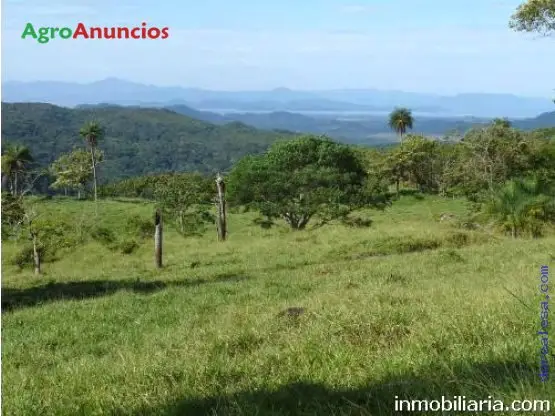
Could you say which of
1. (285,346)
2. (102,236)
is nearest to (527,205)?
(285,346)

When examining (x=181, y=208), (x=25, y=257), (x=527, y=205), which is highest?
(x=527, y=205)

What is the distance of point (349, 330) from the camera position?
668cm

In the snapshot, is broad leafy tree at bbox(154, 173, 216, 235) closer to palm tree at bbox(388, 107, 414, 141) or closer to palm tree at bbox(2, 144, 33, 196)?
palm tree at bbox(2, 144, 33, 196)

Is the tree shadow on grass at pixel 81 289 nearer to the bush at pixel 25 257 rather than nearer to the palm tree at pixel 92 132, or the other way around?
the bush at pixel 25 257

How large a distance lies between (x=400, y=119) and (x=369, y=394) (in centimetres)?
9420

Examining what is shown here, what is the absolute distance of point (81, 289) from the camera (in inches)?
732

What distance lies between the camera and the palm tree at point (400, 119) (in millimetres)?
95125

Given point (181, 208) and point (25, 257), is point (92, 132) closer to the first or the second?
point (181, 208)

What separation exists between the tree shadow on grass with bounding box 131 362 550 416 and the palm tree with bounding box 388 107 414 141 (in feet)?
306

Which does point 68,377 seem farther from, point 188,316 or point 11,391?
point 188,316

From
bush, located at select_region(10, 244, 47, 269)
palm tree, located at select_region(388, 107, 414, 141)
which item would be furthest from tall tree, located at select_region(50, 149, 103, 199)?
bush, located at select_region(10, 244, 47, 269)

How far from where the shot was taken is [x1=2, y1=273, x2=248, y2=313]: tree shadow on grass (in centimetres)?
1630

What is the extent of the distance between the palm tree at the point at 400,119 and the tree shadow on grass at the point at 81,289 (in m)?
80.2

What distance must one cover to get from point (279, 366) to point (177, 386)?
3.32ft
